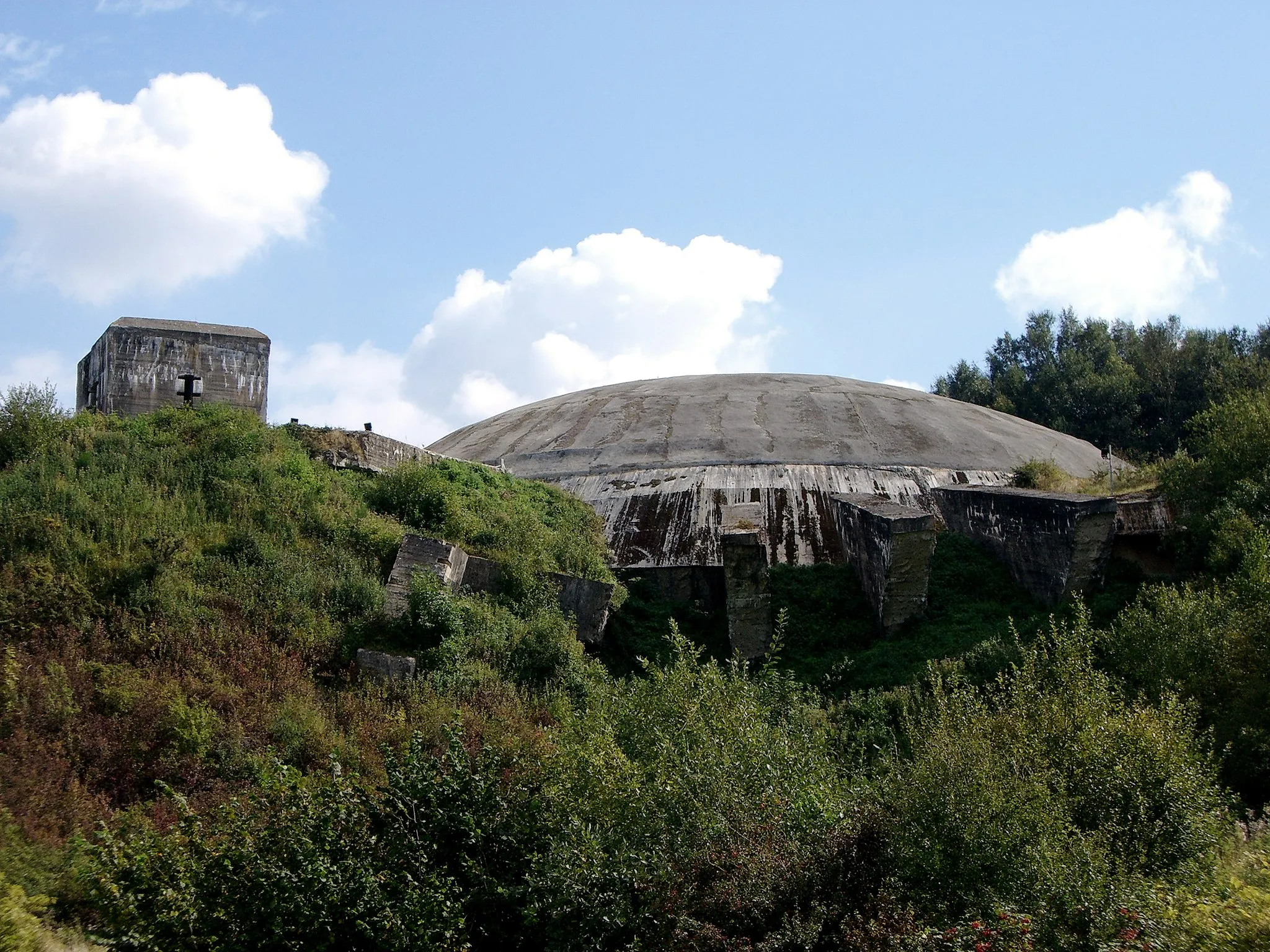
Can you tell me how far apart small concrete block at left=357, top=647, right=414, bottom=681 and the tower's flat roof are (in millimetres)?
8556

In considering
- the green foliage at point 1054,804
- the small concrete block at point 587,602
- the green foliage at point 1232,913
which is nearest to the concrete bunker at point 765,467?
the small concrete block at point 587,602

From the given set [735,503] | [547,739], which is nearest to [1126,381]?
[735,503]

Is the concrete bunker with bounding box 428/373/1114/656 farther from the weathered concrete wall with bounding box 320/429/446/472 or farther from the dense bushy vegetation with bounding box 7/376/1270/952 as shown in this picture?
the weathered concrete wall with bounding box 320/429/446/472

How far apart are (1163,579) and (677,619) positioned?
7.13 metres

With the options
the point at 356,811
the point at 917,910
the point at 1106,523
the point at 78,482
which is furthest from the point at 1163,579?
the point at 78,482

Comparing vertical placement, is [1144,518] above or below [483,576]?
above

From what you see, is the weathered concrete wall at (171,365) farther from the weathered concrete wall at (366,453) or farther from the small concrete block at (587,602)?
the small concrete block at (587,602)

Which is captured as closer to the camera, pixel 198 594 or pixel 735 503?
pixel 198 594

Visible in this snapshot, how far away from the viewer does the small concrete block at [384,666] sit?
14031mm

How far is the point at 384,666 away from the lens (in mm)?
14109

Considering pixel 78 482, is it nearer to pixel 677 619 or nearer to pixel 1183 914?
pixel 677 619

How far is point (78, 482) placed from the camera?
16406 mm

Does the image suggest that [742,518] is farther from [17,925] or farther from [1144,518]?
[17,925]

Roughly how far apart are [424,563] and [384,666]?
81.0 inches
